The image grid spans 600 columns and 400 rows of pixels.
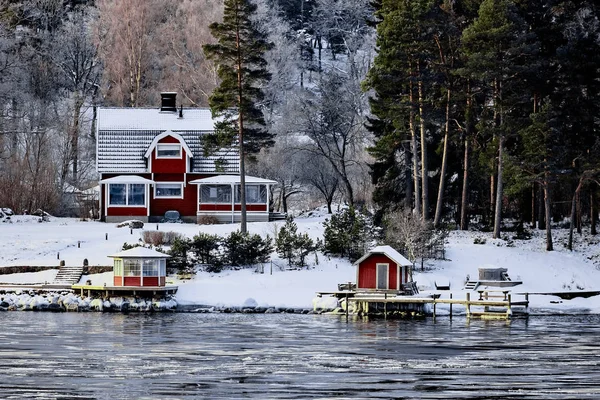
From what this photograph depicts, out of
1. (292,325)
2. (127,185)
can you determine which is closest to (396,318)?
(292,325)

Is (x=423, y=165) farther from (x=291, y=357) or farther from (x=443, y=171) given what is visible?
(x=291, y=357)

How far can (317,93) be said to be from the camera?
115 meters

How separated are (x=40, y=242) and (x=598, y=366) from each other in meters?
35.7

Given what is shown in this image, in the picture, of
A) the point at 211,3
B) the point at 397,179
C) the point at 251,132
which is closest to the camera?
the point at 251,132

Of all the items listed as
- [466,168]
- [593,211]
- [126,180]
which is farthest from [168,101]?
[593,211]

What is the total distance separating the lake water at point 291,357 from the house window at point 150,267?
3042 mm

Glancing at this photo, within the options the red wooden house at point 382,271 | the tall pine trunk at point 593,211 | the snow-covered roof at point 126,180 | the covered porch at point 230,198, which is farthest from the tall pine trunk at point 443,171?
the snow-covered roof at point 126,180

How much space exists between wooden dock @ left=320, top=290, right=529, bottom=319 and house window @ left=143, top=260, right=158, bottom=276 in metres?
8.03

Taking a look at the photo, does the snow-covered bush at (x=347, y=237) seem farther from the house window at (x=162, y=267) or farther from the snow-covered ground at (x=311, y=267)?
the house window at (x=162, y=267)

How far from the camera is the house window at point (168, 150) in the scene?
7694 centimetres

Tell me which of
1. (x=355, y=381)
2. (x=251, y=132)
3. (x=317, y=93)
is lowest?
(x=355, y=381)

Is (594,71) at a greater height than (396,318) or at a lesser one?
greater

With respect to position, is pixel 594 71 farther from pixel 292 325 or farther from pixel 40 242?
pixel 40 242

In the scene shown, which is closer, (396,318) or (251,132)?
(396,318)
